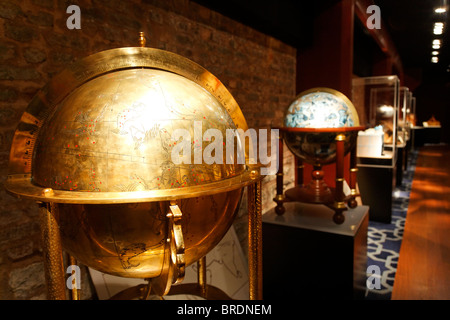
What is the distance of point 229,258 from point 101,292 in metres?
1.13

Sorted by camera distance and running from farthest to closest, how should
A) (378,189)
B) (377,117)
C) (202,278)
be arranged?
(377,117) < (378,189) < (202,278)

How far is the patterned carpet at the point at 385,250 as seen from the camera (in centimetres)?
→ 305

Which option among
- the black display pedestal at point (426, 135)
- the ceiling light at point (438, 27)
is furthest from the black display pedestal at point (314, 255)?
the black display pedestal at point (426, 135)

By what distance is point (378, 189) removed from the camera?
4883mm

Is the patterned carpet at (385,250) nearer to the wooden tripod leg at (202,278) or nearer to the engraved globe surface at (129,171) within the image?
the wooden tripod leg at (202,278)

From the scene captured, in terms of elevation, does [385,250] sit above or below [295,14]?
below

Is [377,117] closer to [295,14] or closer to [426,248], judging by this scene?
[426,248]

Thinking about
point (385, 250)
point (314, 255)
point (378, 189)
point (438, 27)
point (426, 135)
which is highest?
point (438, 27)

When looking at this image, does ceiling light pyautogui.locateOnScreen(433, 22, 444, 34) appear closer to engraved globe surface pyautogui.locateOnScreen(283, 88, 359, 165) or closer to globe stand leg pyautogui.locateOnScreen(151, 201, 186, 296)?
engraved globe surface pyautogui.locateOnScreen(283, 88, 359, 165)

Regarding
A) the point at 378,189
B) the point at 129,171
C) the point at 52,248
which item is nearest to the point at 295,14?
the point at 378,189

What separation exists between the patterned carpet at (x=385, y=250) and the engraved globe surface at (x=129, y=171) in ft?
8.41

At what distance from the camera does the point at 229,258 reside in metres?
2.76

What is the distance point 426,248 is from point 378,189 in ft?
3.88

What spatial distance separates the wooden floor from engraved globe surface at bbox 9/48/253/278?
266cm
